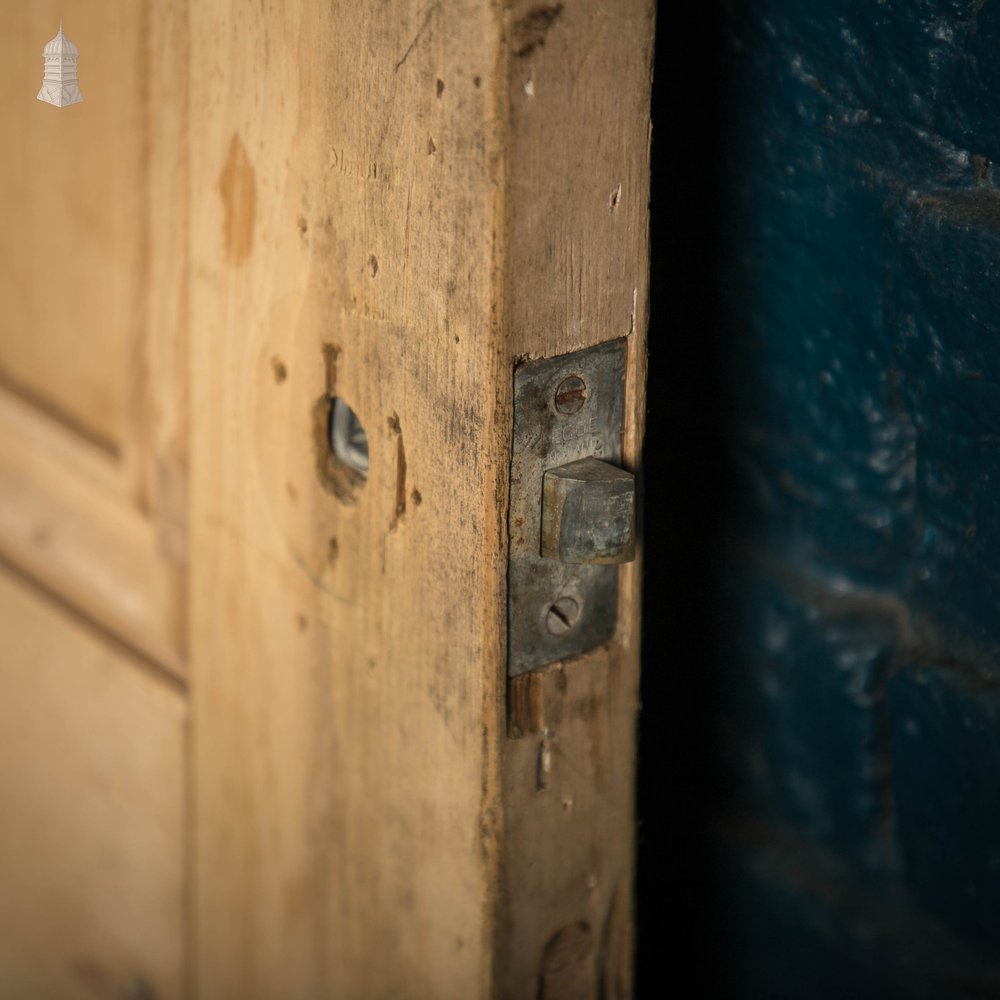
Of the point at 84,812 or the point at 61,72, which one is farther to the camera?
the point at 84,812

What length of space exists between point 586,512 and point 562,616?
0.19ft

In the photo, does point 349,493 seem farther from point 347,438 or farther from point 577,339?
point 577,339

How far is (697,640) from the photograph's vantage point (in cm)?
86

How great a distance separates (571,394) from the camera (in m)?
0.61

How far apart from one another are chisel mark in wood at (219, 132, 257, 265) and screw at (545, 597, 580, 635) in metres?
0.24

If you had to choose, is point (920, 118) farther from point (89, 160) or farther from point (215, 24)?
point (89, 160)

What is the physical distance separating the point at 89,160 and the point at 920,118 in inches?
18.5

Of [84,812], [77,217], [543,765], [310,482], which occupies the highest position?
[77,217]

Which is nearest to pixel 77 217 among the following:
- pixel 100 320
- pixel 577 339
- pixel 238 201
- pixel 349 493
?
pixel 100 320

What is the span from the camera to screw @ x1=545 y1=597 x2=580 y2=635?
2.09ft

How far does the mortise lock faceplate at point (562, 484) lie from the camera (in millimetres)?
601

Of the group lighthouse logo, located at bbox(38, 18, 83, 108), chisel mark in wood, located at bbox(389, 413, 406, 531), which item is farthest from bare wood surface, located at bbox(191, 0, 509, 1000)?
lighthouse logo, located at bbox(38, 18, 83, 108)

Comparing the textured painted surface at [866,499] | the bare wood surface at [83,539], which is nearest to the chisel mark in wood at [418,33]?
the textured painted surface at [866,499]

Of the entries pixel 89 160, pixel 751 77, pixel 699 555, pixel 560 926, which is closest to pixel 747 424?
pixel 699 555
